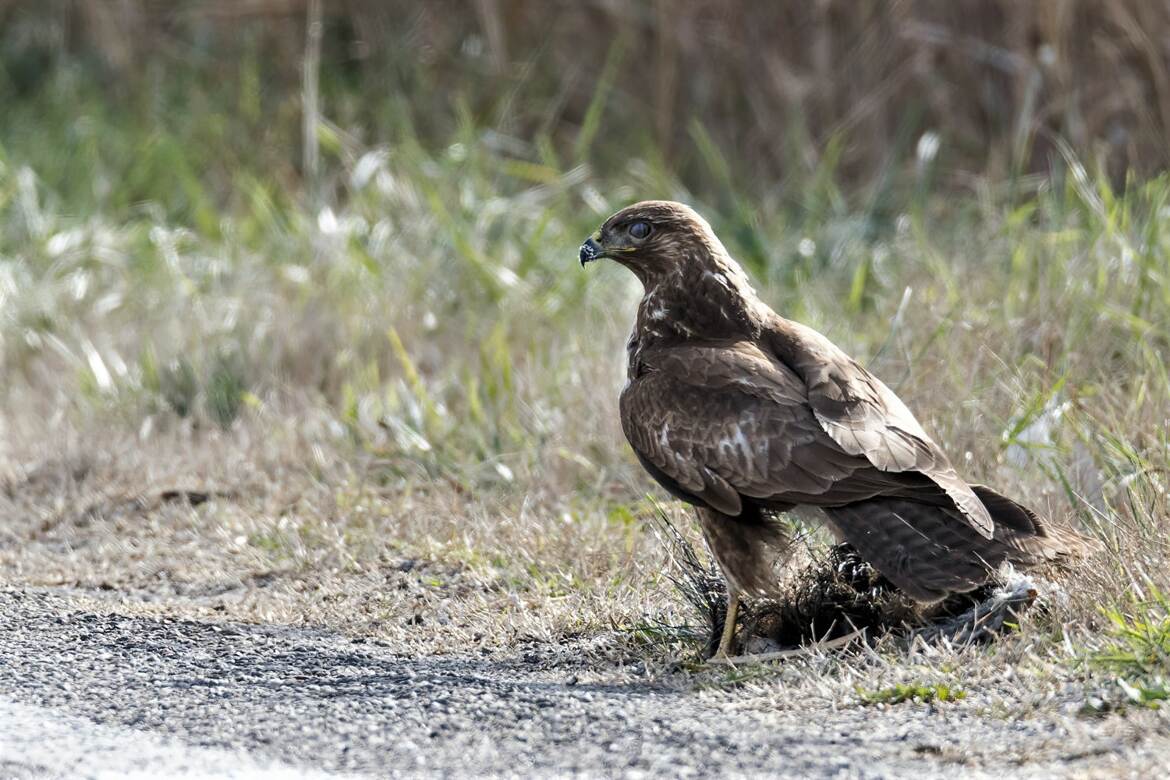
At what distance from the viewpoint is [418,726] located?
3852mm

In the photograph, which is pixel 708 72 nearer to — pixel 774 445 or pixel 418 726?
pixel 774 445

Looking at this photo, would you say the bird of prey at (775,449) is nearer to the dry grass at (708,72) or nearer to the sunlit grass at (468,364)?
the sunlit grass at (468,364)

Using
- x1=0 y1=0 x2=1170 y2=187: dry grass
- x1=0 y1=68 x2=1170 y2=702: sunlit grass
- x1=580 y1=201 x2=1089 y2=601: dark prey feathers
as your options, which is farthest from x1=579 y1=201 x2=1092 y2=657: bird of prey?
x1=0 y1=0 x2=1170 y2=187: dry grass

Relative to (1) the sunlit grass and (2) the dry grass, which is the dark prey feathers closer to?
(1) the sunlit grass

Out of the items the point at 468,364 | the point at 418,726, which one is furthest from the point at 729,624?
the point at 468,364

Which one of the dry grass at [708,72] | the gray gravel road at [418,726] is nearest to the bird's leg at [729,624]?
the gray gravel road at [418,726]

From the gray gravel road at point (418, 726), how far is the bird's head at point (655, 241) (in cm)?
136

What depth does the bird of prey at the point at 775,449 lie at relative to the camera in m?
4.34

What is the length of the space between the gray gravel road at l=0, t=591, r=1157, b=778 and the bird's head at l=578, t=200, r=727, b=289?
136cm

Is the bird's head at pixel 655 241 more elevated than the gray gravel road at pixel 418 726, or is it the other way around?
the bird's head at pixel 655 241

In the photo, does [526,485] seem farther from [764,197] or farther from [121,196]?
[121,196]

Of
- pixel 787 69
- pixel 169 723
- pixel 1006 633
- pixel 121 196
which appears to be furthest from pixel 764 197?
pixel 169 723

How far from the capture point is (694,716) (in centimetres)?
394

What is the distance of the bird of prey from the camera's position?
434 centimetres
